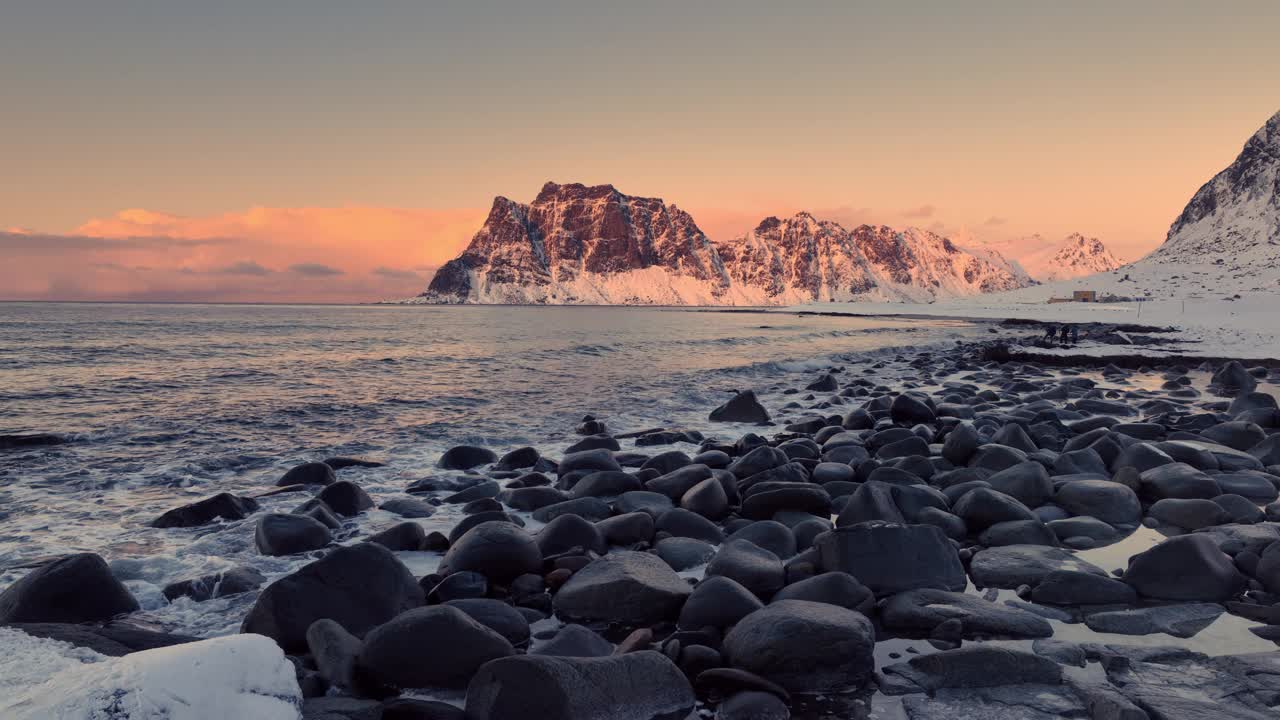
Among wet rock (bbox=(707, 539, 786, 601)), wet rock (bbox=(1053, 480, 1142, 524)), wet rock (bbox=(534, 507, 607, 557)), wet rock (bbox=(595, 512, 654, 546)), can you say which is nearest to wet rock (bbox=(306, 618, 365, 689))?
wet rock (bbox=(534, 507, 607, 557))

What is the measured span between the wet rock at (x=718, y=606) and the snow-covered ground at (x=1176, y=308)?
32752 mm

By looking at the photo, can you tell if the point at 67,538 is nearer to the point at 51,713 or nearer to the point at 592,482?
the point at 592,482

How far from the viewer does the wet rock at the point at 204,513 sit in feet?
27.2

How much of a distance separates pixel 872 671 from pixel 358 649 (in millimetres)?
3369

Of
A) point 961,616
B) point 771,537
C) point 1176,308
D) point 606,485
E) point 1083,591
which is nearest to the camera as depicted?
point 961,616

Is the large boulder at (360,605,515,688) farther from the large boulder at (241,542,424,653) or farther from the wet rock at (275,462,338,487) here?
the wet rock at (275,462,338,487)

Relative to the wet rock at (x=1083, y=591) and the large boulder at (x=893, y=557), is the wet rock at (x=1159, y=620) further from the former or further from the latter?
the large boulder at (x=893, y=557)

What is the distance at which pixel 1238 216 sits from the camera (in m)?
143

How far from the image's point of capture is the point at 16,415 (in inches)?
674

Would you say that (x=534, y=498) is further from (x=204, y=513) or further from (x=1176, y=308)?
(x=1176, y=308)

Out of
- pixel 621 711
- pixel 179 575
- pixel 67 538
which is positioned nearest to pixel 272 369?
pixel 67 538

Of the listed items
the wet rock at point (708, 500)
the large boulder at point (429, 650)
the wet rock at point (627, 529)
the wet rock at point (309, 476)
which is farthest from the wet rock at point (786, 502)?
the wet rock at point (309, 476)

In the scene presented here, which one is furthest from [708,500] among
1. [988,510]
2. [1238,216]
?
[1238,216]

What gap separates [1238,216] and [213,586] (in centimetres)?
18866
